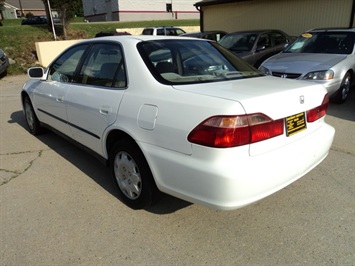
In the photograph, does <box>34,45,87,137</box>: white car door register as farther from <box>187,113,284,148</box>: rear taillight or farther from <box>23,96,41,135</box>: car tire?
<box>187,113,284,148</box>: rear taillight

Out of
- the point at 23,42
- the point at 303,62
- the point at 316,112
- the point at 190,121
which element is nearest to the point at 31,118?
the point at 190,121

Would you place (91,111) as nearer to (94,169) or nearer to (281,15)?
(94,169)

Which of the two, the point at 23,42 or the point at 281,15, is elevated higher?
the point at 281,15

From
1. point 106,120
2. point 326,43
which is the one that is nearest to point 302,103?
point 106,120

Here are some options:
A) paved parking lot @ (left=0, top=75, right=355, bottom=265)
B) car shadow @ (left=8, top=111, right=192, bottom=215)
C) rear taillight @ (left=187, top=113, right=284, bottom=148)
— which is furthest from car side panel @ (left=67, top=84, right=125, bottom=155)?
rear taillight @ (left=187, top=113, right=284, bottom=148)

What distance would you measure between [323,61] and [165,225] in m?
5.18

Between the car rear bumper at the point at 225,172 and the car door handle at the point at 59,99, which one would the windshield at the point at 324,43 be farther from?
the car door handle at the point at 59,99

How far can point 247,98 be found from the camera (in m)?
2.27

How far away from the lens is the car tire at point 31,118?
5.18 metres

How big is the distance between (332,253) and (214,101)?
4.82 ft

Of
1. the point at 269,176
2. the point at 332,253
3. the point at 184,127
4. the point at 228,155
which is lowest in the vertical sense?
the point at 332,253

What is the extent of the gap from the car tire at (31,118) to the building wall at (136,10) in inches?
1473

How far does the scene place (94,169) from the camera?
13.2ft

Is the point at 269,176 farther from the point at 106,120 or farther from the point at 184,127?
the point at 106,120
